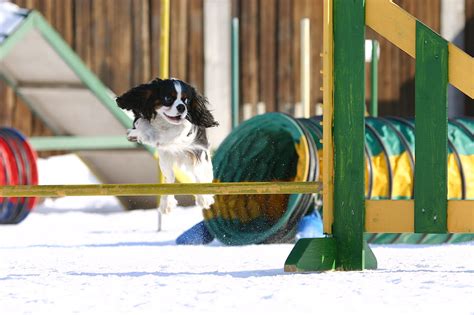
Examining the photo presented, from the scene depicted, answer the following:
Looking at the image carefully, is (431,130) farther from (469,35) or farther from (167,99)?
(469,35)

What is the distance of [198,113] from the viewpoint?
4.20 meters

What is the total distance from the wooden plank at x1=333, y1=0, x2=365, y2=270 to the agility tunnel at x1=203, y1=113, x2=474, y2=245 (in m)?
1.43

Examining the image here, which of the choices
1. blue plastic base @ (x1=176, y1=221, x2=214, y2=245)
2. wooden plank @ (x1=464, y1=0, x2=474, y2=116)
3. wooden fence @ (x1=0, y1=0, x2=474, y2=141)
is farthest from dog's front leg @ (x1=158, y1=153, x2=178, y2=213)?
wooden plank @ (x1=464, y1=0, x2=474, y2=116)

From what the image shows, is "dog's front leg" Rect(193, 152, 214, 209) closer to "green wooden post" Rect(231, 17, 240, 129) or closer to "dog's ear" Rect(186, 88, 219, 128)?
"dog's ear" Rect(186, 88, 219, 128)

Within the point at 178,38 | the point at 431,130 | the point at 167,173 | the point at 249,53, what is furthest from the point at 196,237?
the point at 249,53

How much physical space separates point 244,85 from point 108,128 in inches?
118

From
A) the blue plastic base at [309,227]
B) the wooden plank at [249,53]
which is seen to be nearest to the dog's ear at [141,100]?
the blue plastic base at [309,227]

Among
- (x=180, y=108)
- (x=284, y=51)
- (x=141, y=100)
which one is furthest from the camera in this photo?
(x=284, y=51)

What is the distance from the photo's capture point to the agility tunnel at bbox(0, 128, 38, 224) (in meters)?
7.31

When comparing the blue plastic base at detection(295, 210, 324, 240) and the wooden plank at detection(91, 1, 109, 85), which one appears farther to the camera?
the wooden plank at detection(91, 1, 109, 85)

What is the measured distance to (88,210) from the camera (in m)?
8.64

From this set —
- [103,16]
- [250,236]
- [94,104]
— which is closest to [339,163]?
[250,236]

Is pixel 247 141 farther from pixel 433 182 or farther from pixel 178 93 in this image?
pixel 433 182

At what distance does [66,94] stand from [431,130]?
4.96 metres
